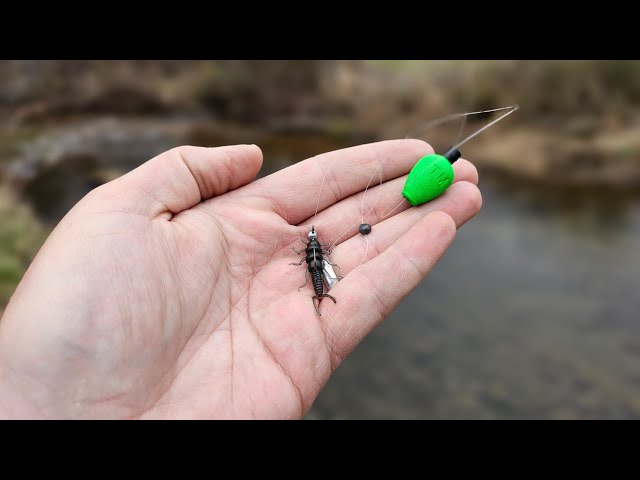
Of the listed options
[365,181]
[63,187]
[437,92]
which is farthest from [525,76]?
[63,187]

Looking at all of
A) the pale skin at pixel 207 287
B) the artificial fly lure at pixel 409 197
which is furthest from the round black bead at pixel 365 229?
the pale skin at pixel 207 287

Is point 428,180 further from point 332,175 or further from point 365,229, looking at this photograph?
point 332,175

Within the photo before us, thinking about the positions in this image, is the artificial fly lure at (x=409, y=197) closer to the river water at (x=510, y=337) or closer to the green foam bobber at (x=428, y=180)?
the green foam bobber at (x=428, y=180)

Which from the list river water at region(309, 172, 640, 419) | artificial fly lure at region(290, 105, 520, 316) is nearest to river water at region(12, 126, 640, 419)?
river water at region(309, 172, 640, 419)

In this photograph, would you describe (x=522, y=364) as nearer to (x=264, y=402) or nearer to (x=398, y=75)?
(x=264, y=402)

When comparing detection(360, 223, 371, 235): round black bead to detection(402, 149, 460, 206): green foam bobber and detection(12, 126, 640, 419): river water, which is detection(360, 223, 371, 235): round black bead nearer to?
detection(402, 149, 460, 206): green foam bobber

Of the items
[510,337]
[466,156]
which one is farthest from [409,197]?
[466,156]

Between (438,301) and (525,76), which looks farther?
(525,76)
